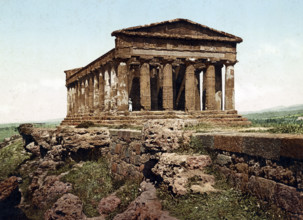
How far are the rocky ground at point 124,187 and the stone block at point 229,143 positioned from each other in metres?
0.45

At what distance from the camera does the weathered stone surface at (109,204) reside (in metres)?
8.47

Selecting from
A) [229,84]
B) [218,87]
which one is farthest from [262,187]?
[218,87]

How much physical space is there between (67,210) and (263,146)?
6.30 metres

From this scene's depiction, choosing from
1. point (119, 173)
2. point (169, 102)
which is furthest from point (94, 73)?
point (119, 173)

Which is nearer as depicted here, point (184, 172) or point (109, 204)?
point (184, 172)

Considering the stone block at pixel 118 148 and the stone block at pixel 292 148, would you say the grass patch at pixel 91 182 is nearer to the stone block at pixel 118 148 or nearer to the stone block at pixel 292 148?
the stone block at pixel 118 148

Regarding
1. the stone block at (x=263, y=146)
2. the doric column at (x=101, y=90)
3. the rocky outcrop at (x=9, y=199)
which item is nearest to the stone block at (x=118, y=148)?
the rocky outcrop at (x=9, y=199)

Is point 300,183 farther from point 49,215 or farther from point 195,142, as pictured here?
point 49,215

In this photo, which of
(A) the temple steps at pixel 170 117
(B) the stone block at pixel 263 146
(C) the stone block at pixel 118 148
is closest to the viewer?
(B) the stone block at pixel 263 146

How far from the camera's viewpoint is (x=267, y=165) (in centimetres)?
557

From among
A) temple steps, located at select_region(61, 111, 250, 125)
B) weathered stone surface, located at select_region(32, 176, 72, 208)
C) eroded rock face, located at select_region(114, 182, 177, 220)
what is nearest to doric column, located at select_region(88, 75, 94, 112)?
temple steps, located at select_region(61, 111, 250, 125)

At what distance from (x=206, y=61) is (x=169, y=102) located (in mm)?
4322

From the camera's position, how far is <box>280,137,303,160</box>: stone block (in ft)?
16.1

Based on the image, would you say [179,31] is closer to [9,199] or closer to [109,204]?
[9,199]
